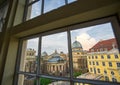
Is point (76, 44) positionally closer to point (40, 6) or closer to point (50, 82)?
point (50, 82)

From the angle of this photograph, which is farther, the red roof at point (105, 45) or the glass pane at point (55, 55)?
the glass pane at point (55, 55)

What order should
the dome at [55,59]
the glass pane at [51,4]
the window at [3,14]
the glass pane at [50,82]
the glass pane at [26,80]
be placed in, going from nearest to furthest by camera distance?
the glass pane at [50,82]
the dome at [55,59]
the glass pane at [26,80]
the glass pane at [51,4]
the window at [3,14]

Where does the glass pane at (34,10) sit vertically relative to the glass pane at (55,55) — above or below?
above

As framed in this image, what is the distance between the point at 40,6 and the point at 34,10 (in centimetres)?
17

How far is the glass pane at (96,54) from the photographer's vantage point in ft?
2.88

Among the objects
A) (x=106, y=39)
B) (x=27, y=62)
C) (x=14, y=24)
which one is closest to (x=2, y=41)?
(x=14, y=24)

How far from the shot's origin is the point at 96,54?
99 centimetres

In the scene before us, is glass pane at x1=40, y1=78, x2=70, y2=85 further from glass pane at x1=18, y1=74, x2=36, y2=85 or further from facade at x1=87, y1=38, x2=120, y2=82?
facade at x1=87, y1=38, x2=120, y2=82

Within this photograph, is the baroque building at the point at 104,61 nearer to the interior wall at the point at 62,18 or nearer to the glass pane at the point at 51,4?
the interior wall at the point at 62,18

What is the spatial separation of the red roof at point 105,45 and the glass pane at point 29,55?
0.89 m

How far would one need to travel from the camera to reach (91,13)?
3.01 feet

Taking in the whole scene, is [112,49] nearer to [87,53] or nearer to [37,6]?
[87,53]

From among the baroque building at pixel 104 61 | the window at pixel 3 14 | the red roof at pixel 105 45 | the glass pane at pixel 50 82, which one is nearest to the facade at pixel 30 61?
the glass pane at pixel 50 82

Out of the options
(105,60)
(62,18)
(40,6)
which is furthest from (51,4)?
(105,60)
